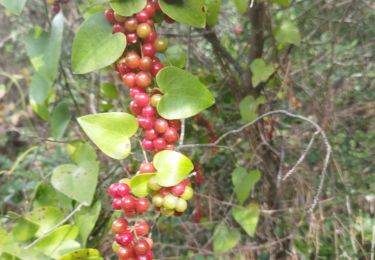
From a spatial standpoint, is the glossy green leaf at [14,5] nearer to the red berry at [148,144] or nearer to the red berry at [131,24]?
the red berry at [131,24]

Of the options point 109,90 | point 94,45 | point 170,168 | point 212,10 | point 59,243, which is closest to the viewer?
point 170,168

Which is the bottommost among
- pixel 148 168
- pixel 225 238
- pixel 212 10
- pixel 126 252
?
pixel 225 238

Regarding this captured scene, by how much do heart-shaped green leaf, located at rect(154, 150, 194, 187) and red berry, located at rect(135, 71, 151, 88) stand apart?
4.7 inches

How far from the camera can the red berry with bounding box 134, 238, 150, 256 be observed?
0.66 m

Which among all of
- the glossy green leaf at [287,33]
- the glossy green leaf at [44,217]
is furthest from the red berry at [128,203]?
the glossy green leaf at [287,33]

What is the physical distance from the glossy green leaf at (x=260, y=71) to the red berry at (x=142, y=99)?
383mm

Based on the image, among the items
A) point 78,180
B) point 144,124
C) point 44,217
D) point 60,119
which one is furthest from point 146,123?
point 60,119

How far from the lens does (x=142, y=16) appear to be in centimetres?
71

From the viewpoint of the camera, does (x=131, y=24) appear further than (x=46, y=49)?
No

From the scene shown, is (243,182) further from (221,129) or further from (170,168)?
(170,168)

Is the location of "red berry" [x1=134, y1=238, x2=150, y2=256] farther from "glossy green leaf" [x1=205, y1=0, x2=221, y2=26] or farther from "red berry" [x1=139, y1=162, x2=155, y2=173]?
"glossy green leaf" [x1=205, y1=0, x2=221, y2=26]

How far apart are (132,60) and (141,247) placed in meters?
0.27

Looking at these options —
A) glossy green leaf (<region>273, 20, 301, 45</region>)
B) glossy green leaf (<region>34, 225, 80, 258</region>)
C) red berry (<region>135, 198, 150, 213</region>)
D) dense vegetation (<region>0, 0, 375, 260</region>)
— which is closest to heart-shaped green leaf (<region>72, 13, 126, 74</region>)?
dense vegetation (<region>0, 0, 375, 260</region>)

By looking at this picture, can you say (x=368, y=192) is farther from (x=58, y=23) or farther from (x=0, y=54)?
(x=0, y=54)
